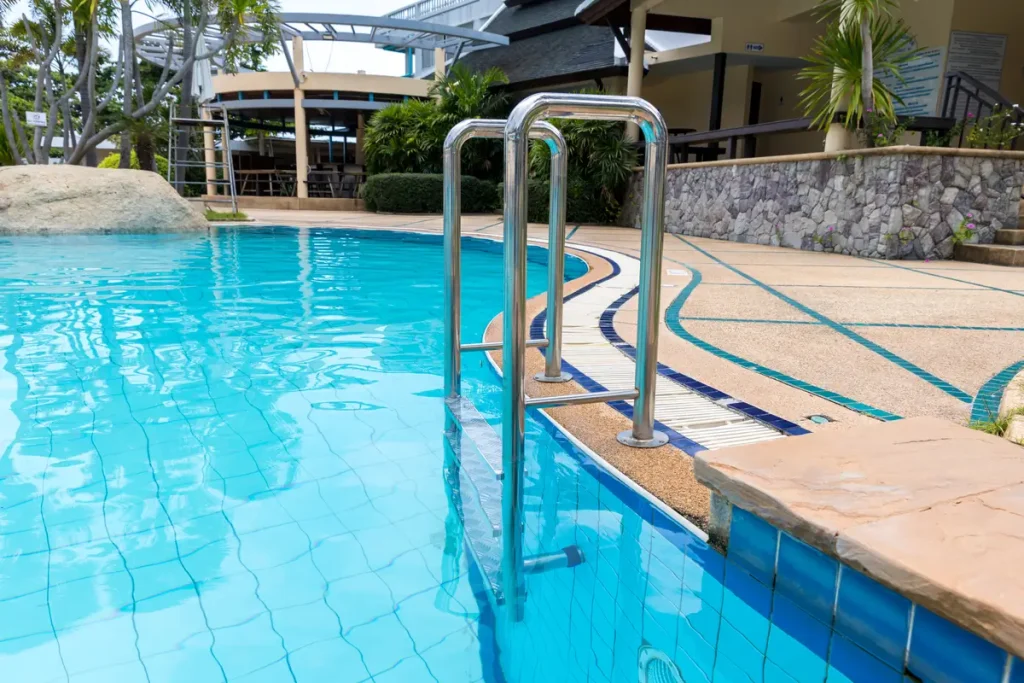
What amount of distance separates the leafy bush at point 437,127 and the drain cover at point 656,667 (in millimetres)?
16486

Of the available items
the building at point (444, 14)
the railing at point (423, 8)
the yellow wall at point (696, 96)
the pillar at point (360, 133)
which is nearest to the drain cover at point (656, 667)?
the yellow wall at point (696, 96)

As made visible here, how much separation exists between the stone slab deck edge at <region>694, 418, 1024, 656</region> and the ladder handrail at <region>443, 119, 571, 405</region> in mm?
1015

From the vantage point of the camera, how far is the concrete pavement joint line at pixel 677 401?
7.99 ft

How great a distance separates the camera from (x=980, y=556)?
1289mm

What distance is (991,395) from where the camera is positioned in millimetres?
2848

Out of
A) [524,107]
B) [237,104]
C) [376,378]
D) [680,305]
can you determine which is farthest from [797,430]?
[237,104]

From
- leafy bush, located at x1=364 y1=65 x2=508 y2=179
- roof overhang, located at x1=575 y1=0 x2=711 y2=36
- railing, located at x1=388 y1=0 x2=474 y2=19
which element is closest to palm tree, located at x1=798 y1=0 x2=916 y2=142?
roof overhang, located at x1=575 y1=0 x2=711 y2=36

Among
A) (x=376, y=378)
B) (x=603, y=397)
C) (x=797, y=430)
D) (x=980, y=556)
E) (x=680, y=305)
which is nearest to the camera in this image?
(x=980, y=556)

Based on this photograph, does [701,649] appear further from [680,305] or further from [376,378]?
[680,305]

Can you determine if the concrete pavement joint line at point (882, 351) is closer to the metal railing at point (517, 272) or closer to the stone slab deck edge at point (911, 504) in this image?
the stone slab deck edge at point (911, 504)

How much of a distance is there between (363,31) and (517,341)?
2092 cm

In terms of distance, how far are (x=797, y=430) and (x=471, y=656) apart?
4.59 feet

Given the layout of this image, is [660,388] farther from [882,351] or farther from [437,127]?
[437,127]

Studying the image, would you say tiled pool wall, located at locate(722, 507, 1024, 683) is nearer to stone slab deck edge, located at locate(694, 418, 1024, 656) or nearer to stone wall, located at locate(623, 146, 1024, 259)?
stone slab deck edge, located at locate(694, 418, 1024, 656)
